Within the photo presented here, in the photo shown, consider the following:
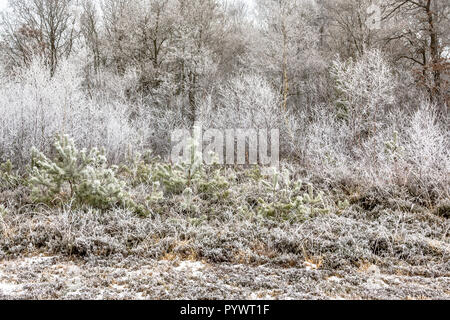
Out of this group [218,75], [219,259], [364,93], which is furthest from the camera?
[218,75]

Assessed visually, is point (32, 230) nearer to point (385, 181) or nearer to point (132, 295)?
point (132, 295)

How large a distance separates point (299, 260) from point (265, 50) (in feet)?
52.7

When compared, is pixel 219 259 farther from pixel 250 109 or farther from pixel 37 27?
pixel 37 27

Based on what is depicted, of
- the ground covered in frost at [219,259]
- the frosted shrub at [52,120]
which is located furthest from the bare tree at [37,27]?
the ground covered in frost at [219,259]

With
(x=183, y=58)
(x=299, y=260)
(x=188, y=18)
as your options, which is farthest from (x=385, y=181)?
(x=188, y=18)

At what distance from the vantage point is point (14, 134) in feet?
38.0

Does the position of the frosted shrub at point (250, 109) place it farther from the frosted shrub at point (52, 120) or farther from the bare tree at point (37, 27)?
the bare tree at point (37, 27)

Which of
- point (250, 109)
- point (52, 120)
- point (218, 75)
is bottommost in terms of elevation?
point (52, 120)

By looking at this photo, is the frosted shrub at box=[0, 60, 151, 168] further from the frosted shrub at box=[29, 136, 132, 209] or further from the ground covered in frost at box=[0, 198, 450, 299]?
the ground covered in frost at box=[0, 198, 450, 299]

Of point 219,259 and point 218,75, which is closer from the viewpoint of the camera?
point 219,259

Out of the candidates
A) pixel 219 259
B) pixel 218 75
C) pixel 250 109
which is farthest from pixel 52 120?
pixel 219 259

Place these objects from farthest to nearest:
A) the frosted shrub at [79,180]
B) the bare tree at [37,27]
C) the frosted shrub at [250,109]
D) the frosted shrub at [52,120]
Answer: the bare tree at [37,27]
the frosted shrub at [250,109]
the frosted shrub at [52,120]
the frosted shrub at [79,180]

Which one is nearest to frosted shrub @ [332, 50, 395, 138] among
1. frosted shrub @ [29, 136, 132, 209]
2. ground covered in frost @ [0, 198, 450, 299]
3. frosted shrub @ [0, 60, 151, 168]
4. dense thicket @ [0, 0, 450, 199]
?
dense thicket @ [0, 0, 450, 199]

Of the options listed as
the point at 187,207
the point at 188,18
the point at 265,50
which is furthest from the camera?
the point at 188,18
